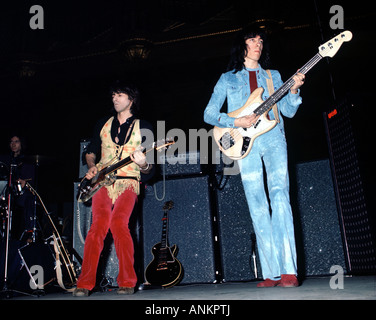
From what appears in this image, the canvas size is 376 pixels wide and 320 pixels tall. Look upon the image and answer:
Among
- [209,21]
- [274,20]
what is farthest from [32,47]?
[274,20]

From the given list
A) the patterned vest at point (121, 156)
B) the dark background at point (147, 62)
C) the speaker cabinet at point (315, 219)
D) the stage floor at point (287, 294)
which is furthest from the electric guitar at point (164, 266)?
the dark background at point (147, 62)

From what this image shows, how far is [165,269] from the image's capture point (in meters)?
3.30

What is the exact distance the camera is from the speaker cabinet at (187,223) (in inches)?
134

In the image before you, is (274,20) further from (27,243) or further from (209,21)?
(27,243)

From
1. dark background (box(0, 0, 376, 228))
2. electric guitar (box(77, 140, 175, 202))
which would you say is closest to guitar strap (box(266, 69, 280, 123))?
electric guitar (box(77, 140, 175, 202))

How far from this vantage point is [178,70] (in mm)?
8484

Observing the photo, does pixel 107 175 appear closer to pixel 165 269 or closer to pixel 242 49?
pixel 165 269

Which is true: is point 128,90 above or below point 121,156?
above

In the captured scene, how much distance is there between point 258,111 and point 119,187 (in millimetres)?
1240

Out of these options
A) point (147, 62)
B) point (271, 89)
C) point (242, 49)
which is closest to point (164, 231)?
point (271, 89)

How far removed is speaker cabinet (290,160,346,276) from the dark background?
172 inches

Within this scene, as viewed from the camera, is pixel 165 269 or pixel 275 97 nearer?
pixel 275 97

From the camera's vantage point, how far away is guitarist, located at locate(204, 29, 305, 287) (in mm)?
2482

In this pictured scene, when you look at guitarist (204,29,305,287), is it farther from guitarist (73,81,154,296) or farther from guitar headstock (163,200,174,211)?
guitar headstock (163,200,174,211)
